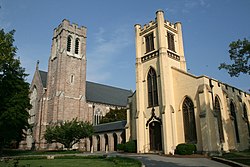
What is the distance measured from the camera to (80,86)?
4853cm

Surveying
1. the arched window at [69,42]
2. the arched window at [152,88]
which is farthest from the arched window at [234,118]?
the arched window at [69,42]

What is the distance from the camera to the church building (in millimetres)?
22281

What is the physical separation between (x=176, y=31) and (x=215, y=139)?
49.6 feet

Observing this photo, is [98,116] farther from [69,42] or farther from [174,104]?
[174,104]

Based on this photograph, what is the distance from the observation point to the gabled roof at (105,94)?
5469 cm

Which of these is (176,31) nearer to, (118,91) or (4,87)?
(4,87)

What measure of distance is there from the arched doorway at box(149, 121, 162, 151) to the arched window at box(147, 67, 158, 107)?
234 centimetres

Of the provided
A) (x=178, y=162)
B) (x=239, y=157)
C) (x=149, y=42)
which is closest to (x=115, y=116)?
(x=149, y=42)

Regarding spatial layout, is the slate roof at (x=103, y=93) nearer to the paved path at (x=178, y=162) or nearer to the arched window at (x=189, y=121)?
the arched window at (x=189, y=121)

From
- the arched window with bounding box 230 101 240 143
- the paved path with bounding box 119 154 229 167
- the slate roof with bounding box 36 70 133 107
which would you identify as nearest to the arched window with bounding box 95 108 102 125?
the slate roof with bounding box 36 70 133 107

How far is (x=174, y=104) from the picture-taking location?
976 inches

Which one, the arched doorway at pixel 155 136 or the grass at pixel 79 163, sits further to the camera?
the arched doorway at pixel 155 136

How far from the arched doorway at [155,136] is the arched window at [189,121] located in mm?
3034

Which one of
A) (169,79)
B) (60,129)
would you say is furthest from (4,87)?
(169,79)
